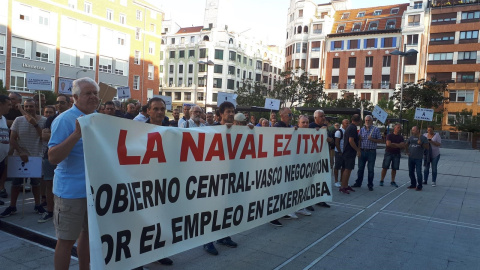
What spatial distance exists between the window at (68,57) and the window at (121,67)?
5.80 m

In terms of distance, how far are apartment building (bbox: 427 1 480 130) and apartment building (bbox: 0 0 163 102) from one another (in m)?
41.0

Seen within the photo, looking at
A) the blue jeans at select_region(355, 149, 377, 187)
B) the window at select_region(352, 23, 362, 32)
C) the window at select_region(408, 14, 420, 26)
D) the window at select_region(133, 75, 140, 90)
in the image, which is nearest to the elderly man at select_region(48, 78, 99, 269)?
the blue jeans at select_region(355, 149, 377, 187)

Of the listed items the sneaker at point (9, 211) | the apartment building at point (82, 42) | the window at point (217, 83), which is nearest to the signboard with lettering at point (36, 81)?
the sneaker at point (9, 211)

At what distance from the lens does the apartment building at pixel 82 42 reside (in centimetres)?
3516

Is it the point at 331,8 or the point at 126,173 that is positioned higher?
the point at 331,8

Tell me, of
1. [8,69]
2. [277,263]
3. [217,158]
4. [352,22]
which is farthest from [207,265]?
[352,22]

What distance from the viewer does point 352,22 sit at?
203 feet

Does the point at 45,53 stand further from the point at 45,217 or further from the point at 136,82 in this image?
the point at 45,217

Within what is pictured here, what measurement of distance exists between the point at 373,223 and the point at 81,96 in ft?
17.7

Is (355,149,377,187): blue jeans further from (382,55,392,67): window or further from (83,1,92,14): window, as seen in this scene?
(382,55,392,67): window

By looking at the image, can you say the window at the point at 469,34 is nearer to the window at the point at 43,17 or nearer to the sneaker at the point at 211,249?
the window at the point at 43,17

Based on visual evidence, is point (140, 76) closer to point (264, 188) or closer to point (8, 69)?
point (8, 69)

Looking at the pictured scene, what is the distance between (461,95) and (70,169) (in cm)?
6124

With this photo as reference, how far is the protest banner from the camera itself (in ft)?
9.60
